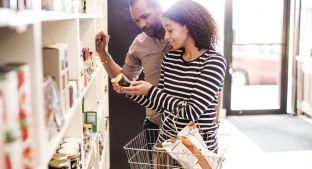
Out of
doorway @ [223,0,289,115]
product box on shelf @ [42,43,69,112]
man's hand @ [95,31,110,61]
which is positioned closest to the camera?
product box on shelf @ [42,43,69,112]

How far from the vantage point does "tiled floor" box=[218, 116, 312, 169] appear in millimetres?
4051

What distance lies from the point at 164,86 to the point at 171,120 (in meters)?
0.19

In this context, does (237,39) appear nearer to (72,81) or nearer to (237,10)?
(237,10)

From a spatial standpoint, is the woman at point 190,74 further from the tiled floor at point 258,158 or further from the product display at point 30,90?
the tiled floor at point 258,158

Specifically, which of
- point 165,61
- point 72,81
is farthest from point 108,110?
point 72,81

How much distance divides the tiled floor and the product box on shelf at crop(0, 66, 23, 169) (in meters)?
3.49

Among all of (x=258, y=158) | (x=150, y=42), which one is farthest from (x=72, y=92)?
(x=258, y=158)

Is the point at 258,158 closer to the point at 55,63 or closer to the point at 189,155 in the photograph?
the point at 189,155

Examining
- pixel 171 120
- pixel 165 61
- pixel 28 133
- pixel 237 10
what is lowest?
pixel 171 120

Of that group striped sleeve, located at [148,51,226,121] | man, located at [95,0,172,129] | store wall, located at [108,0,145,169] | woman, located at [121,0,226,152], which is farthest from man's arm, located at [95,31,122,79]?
store wall, located at [108,0,145,169]

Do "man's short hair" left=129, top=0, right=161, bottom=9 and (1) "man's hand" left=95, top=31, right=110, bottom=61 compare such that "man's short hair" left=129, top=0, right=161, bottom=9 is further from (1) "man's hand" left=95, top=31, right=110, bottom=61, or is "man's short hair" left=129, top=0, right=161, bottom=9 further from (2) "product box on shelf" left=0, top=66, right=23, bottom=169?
(2) "product box on shelf" left=0, top=66, right=23, bottom=169

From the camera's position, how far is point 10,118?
2.43 ft

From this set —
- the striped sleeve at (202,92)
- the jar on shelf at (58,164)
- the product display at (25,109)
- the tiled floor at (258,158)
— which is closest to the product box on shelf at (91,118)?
the striped sleeve at (202,92)

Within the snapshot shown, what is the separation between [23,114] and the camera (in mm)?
806
